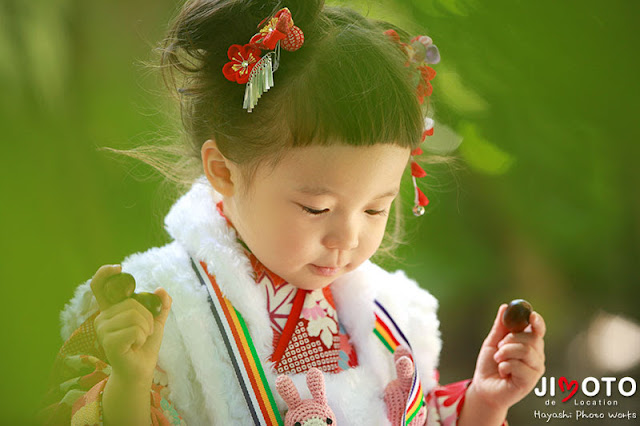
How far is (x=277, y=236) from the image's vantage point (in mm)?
787

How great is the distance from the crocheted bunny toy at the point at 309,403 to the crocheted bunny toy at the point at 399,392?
0.10 m

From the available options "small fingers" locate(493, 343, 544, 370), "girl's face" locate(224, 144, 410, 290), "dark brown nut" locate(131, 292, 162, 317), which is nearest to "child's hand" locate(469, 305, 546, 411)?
"small fingers" locate(493, 343, 544, 370)

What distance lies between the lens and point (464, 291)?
4.46 feet

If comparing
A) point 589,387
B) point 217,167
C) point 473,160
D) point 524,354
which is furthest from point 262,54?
point 589,387

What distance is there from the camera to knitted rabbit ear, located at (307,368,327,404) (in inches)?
30.9

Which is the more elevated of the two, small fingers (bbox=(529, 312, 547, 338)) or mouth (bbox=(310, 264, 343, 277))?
mouth (bbox=(310, 264, 343, 277))

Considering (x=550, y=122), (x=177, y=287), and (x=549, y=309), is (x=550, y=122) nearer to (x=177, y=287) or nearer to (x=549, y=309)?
(x=549, y=309)

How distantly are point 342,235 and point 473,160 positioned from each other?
56cm

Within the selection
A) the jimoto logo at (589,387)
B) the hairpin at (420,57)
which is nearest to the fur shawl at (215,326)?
the hairpin at (420,57)

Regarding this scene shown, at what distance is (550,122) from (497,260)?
0.94ft

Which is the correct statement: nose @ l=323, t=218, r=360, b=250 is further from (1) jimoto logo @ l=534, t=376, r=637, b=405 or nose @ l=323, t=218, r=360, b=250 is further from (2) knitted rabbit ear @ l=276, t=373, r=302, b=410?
(1) jimoto logo @ l=534, t=376, r=637, b=405

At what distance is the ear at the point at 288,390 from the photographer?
2.52ft

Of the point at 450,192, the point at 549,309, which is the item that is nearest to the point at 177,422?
the point at 450,192

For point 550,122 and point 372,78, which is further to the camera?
point 550,122
